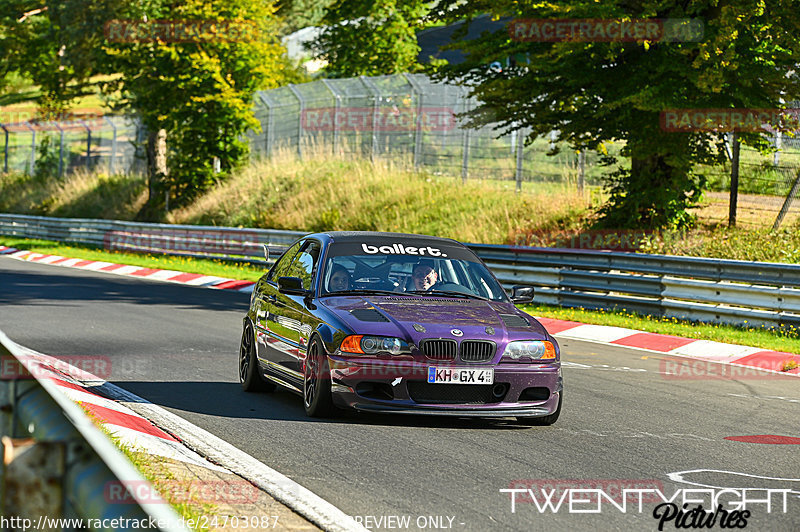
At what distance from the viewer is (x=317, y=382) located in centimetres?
838

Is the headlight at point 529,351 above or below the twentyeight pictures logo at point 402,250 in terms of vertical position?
below

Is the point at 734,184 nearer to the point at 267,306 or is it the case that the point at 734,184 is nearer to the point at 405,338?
the point at 267,306

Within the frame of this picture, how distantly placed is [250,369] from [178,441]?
8.60ft

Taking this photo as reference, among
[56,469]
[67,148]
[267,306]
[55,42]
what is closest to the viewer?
[56,469]

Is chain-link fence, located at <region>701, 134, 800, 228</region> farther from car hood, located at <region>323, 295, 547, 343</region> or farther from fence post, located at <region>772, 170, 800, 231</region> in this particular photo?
car hood, located at <region>323, 295, 547, 343</region>

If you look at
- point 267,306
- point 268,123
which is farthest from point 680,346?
point 268,123

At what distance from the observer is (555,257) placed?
1944cm

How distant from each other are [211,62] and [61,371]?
89.1ft

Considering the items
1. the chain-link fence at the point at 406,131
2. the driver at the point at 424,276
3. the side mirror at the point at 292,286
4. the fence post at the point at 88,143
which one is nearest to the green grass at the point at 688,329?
the driver at the point at 424,276

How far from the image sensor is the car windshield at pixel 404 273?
9383mm

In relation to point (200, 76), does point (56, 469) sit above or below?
below

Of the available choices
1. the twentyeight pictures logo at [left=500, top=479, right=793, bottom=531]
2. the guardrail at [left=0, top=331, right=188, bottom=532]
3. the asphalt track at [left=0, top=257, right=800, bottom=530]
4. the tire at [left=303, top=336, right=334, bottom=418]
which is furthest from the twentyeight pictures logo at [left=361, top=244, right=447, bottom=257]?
the guardrail at [left=0, top=331, right=188, bottom=532]

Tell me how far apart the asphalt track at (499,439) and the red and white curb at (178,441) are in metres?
0.13

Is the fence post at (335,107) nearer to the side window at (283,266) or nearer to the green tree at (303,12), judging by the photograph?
the side window at (283,266)
